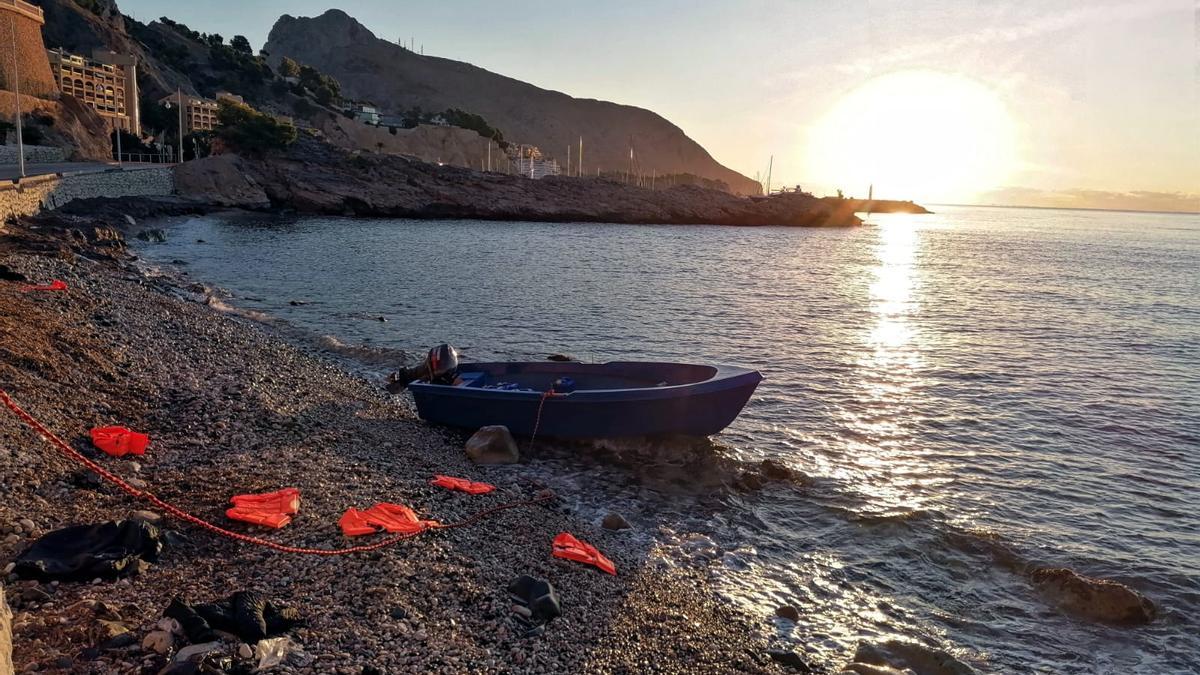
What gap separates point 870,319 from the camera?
1067 inches

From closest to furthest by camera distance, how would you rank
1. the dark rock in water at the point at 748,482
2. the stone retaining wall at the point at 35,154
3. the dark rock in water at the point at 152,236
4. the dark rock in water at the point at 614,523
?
the dark rock in water at the point at 614,523 → the dark rock in water at the point at 748,482 → the dark rock in water at the point at 152,236 → the stone retaining wall at the point at 35,154

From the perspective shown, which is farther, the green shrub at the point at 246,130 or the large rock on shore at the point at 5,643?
the green shrub at the point at 246,130

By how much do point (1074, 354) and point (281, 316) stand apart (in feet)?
77.5

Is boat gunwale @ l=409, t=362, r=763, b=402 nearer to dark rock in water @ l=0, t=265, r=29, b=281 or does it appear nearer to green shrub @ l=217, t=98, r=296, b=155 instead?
dark rock in water @ l=0, t=265, r=29, b=281

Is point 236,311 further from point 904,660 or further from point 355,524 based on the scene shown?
point 904,660

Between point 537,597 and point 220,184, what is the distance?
226 feet

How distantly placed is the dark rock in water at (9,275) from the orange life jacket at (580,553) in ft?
47.9

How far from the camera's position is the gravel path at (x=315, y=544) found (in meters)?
4.92

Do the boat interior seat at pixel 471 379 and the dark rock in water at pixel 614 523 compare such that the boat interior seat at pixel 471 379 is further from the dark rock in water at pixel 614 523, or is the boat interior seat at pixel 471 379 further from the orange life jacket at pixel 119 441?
the orange life jacket at pixel 119 441

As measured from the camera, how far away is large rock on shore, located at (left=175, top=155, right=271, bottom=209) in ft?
203

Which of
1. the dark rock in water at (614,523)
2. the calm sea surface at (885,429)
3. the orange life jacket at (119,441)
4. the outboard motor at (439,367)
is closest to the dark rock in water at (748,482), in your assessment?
the calm sea surface at (885,429)

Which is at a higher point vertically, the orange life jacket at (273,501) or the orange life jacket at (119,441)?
the orange life jacket at (119,441)

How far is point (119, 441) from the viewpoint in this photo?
7.92 meters

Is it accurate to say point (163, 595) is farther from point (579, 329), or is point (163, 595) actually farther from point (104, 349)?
point (579, 329)
